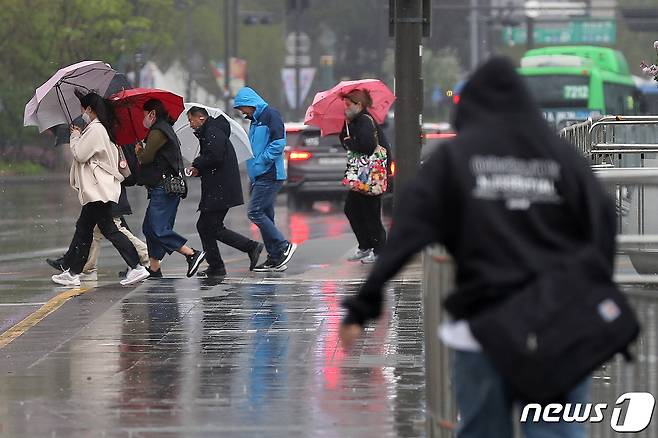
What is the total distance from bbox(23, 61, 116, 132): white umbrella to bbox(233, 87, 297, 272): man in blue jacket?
1286mm

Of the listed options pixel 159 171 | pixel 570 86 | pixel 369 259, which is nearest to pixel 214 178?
pixel 159 171

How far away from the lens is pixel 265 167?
14914 millimetres

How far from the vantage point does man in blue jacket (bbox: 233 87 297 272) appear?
48.6 ft

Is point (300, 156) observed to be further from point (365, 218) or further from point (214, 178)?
point (214, 178)

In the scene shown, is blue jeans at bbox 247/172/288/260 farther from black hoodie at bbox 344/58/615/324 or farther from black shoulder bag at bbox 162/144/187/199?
black hoodie at bbox 344/58/615/324

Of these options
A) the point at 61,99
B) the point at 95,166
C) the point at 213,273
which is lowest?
the point at 213,273

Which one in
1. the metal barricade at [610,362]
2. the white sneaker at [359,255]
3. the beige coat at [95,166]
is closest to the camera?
the metal barricade at [610,362]

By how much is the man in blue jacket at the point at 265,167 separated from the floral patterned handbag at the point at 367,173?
696 millimetres

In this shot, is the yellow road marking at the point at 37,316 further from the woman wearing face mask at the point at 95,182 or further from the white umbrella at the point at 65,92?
the white umbrella at the point at 65,92

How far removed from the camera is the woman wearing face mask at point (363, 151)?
15.2m

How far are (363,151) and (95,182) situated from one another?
2819 millimetres

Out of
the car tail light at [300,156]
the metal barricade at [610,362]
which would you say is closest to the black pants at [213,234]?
the metal barricade at [610,362]

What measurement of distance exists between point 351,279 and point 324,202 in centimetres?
1627

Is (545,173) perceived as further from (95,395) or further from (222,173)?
(222,173)
